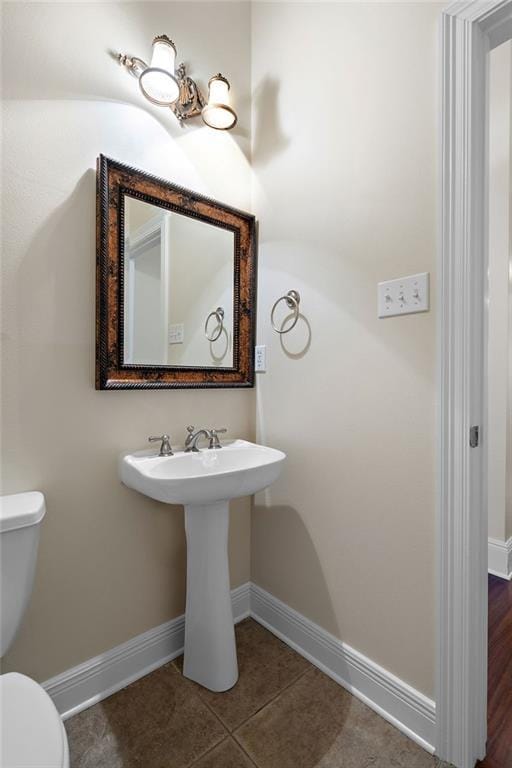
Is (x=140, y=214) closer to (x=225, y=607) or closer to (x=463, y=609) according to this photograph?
(x=225, y=607)

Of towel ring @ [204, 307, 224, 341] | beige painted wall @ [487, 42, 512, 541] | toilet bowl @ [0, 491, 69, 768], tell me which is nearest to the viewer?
toilet bowl @ [0, 491, 69, 768]

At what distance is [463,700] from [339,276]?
1.28 m

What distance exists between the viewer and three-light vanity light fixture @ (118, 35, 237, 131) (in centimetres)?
123

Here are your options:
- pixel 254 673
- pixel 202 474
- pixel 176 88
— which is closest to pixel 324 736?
pixel 254 673

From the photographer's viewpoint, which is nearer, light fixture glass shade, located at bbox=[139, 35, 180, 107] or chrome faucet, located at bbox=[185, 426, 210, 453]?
light fixture glass shade, located at bbox=[139, 35, 180, 107]

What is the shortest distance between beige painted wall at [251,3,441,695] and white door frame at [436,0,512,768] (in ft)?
0.16

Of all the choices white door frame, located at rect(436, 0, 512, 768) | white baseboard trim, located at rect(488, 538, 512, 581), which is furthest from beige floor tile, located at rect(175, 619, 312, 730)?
white baseboard trim, located at rect(488, 538, 512, 581)

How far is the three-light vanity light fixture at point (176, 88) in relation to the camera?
4.03 ft

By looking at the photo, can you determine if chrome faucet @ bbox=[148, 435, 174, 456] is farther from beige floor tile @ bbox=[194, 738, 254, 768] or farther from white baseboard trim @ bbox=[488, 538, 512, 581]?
white baseboard trim @ bbox=[488, 538, 512, 581]

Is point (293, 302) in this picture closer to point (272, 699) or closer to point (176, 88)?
point (176, 88)

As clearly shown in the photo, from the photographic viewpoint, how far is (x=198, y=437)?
1.40 meters

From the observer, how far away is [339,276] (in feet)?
4.18

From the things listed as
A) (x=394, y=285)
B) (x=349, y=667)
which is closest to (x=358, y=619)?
(x=349, y=667)

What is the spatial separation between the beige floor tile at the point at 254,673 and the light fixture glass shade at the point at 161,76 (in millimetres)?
2029
